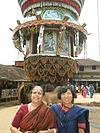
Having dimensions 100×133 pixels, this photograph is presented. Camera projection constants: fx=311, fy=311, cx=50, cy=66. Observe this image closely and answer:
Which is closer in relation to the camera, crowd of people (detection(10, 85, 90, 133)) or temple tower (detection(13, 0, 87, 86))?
crowd of people (detection(10, 85, 90, 133))

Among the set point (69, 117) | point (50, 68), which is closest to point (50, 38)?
point (50, 68)

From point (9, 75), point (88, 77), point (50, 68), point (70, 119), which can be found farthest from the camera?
point (88, 77)

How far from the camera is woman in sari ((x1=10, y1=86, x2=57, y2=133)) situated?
3074 millimetres

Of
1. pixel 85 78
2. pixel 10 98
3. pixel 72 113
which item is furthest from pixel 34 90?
pixel 85 78

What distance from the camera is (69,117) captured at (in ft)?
10.5

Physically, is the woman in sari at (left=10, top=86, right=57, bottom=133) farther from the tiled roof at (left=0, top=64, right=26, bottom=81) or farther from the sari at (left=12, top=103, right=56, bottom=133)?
the tiled roof at (left=0, top=64, right=26, bottom=81)

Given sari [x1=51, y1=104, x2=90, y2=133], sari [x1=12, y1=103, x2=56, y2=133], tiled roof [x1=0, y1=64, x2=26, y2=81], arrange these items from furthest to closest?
tiled roof [x1=0, y1=64, x2=26, y2=81]
sari [x1=51, y1=104, x2=90, y2=133]
sari [x1=12, y1=103, x2=56, y2=133]

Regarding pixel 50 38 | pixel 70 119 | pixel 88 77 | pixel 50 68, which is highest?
pixel 50 38

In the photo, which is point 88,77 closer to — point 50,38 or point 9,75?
point 9,75

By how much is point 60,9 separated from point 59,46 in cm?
112

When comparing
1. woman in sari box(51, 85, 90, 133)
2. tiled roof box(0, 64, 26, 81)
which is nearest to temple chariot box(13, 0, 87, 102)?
woman in sari box(51, 85, 90, 133)

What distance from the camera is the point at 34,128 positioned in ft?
10.1

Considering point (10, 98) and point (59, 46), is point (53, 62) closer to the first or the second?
point (59, 46)

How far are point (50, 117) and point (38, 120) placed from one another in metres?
0.14
